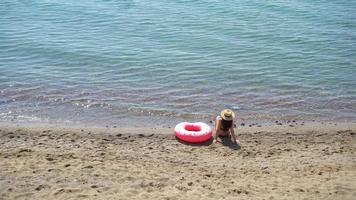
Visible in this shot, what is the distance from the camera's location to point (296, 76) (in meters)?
16.0

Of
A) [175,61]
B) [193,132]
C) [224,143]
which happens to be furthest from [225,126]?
[175,61]

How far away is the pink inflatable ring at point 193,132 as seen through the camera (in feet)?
36.7

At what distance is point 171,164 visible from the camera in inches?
388

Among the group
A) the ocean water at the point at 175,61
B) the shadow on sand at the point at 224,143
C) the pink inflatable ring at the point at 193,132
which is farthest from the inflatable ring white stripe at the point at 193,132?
the ocean water at the point at 175,61

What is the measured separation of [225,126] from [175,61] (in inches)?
257

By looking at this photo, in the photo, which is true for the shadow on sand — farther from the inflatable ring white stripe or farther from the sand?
the inflatable ring white stripe

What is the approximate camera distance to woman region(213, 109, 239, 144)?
1135 centimetres

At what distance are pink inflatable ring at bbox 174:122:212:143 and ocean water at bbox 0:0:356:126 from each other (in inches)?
44.4

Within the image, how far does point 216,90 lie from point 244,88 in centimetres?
96

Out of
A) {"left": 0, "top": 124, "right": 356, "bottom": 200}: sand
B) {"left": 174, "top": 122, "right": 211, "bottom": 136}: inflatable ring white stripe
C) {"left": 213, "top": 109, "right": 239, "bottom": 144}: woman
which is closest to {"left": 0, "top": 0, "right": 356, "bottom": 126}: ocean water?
{"left": 174, "top": 122, "right": 211, "bottom": 136}: inflatable ring white stripe

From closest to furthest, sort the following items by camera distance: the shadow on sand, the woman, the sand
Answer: the sand, the shadow on sand, the woman

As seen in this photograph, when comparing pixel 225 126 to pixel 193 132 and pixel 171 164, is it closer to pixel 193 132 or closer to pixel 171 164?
pixel 193 132

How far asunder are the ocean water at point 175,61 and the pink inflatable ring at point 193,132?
113 cm

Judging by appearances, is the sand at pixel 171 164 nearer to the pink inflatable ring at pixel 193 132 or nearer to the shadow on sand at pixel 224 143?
the shadow on sand at pixel 224 143
